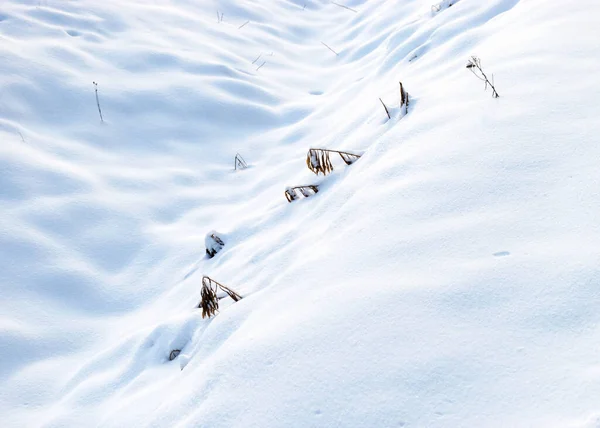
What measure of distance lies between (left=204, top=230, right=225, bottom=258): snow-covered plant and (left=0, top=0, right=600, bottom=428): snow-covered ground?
0.11 ft

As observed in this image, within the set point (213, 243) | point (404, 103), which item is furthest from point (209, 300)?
point (404, 103)

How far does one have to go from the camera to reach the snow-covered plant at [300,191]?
7.44 ft

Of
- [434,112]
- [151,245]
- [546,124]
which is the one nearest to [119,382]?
[151,245]

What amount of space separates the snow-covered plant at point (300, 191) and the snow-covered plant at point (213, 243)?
41cm

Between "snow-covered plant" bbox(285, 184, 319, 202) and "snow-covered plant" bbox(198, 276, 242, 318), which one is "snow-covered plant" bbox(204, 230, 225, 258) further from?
"snow-covered plant" bbox(198, 276, 242, 318)

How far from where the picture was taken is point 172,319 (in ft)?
6.74

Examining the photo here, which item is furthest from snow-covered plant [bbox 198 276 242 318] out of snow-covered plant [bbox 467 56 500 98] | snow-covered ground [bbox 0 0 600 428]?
snow-covered plant [bbox 467 56 500 98]

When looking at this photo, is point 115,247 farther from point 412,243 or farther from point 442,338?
point 442,338

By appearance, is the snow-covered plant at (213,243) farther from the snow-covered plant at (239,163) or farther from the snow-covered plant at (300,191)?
the snow-covered plant at (239,163)

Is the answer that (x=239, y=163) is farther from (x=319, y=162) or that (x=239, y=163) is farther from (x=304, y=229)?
(x=304, y=229)

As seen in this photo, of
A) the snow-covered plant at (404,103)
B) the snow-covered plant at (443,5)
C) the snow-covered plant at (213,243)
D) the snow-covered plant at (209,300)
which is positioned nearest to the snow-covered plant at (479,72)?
the snow-covered plant at (404,103)

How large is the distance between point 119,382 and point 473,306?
1.39 m

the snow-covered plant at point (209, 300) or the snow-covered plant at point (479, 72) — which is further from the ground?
the snow-covered plant at point (479, 72)

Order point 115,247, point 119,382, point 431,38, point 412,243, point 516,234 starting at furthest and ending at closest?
point 431,38 → point 115,247 → point 119,382 → point 412,243 → point 516,234
